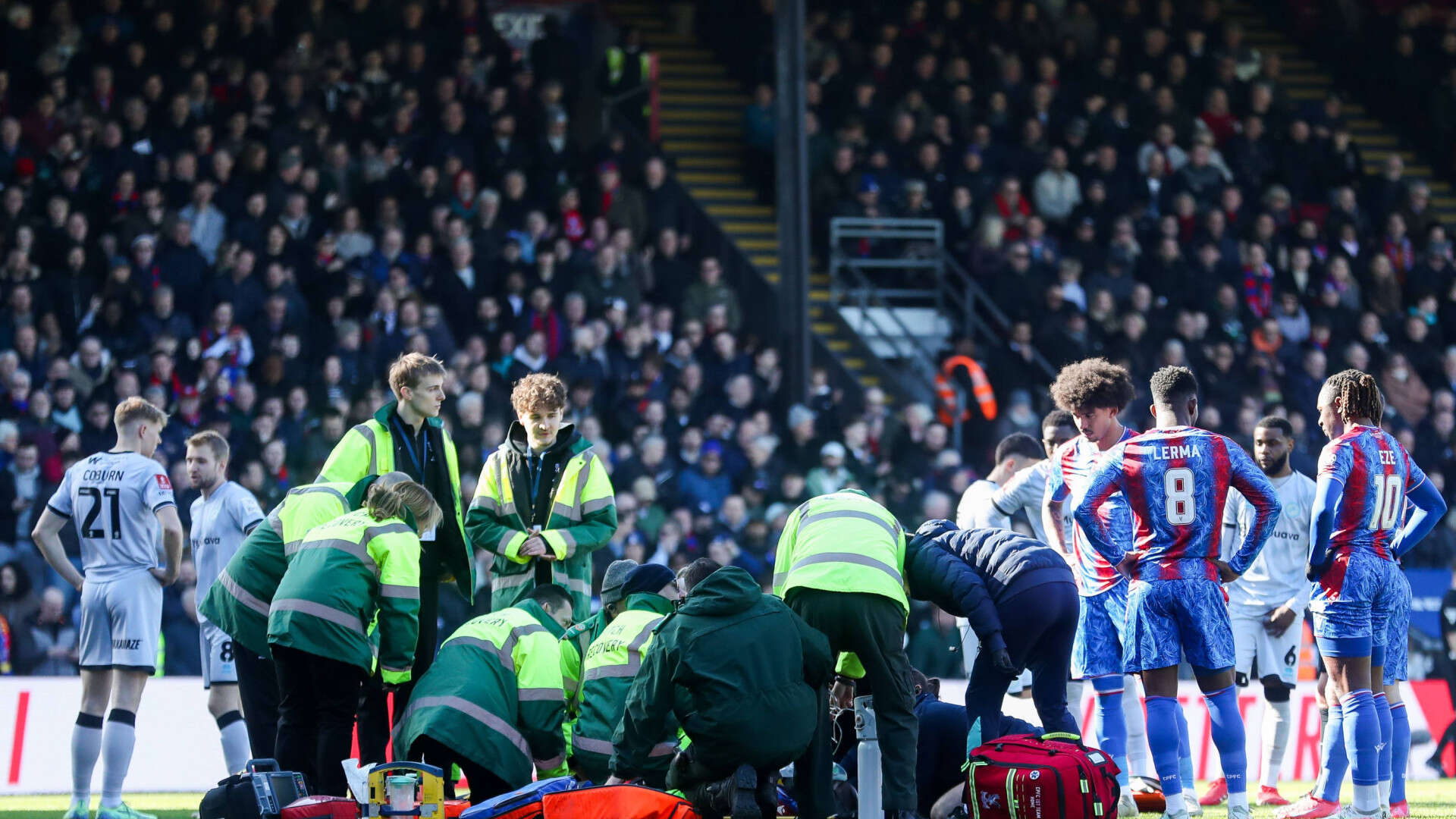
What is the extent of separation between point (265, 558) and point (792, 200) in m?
9.33

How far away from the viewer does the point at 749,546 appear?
14.9 meters

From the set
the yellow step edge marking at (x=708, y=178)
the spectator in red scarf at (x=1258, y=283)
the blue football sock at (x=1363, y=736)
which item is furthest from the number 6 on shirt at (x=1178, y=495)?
the yellow step edge marking at (x=708, y=178)

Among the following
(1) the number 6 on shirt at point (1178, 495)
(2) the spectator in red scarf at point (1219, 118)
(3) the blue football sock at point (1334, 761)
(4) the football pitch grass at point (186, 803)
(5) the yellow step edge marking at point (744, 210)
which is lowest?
(4) the football pitch grass at point (186, 803)

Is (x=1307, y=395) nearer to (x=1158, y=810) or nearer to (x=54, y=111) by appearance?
(x=1158, y=810)

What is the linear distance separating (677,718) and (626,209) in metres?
10.5

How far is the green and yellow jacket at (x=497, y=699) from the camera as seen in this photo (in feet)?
26.1

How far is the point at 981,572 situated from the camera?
8.13m

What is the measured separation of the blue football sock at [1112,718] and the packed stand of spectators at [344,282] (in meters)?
5.74

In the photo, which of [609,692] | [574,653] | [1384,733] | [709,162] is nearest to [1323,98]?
[709,162]

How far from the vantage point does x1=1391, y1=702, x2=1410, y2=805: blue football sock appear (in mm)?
9281

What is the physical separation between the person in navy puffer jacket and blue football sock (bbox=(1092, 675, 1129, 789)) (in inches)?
30.5

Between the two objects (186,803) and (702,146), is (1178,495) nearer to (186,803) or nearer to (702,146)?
(186,803)

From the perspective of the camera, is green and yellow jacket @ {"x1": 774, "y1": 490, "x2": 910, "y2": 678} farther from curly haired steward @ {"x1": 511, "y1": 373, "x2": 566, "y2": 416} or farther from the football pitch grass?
the football pitch grass

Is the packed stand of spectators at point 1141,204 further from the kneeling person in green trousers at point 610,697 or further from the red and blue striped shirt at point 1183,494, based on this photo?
the kneeling person in green trousers at point 610,697
